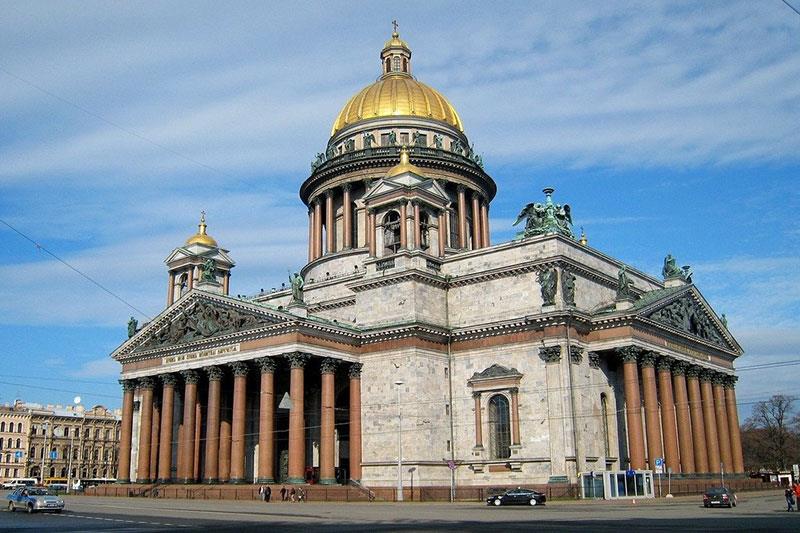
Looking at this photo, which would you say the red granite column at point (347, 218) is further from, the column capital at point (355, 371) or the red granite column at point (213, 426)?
the red granite column at point (213, 426)

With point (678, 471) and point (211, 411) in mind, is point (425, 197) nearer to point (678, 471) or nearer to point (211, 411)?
point (211, 411)

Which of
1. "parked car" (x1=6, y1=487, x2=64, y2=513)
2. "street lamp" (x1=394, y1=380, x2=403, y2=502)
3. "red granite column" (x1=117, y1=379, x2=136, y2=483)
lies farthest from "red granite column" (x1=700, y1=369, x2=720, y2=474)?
"parked car" (x1=6, y1=487, x2=64, y2=513)

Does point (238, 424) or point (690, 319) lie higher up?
point (690, 319)

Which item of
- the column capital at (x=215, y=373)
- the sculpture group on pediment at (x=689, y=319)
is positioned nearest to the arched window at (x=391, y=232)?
the column capital at (x=215, y=373)

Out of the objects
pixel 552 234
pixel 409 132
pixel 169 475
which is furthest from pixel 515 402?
pixel 409 132

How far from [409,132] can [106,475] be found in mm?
83292

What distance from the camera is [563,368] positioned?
52750mm

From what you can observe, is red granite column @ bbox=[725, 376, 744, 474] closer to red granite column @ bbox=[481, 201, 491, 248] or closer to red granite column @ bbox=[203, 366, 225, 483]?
red granite column @ bbox=[481, 201, 491, 248]

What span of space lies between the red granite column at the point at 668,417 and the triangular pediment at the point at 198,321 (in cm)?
2582

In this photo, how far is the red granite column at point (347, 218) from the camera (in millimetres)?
75188

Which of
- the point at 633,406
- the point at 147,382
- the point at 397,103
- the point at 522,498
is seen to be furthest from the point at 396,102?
the point at 522,498

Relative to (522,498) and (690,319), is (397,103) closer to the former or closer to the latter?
(690,319)

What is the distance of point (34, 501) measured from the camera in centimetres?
4084

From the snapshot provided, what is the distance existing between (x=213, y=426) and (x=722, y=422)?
39.3 meters
